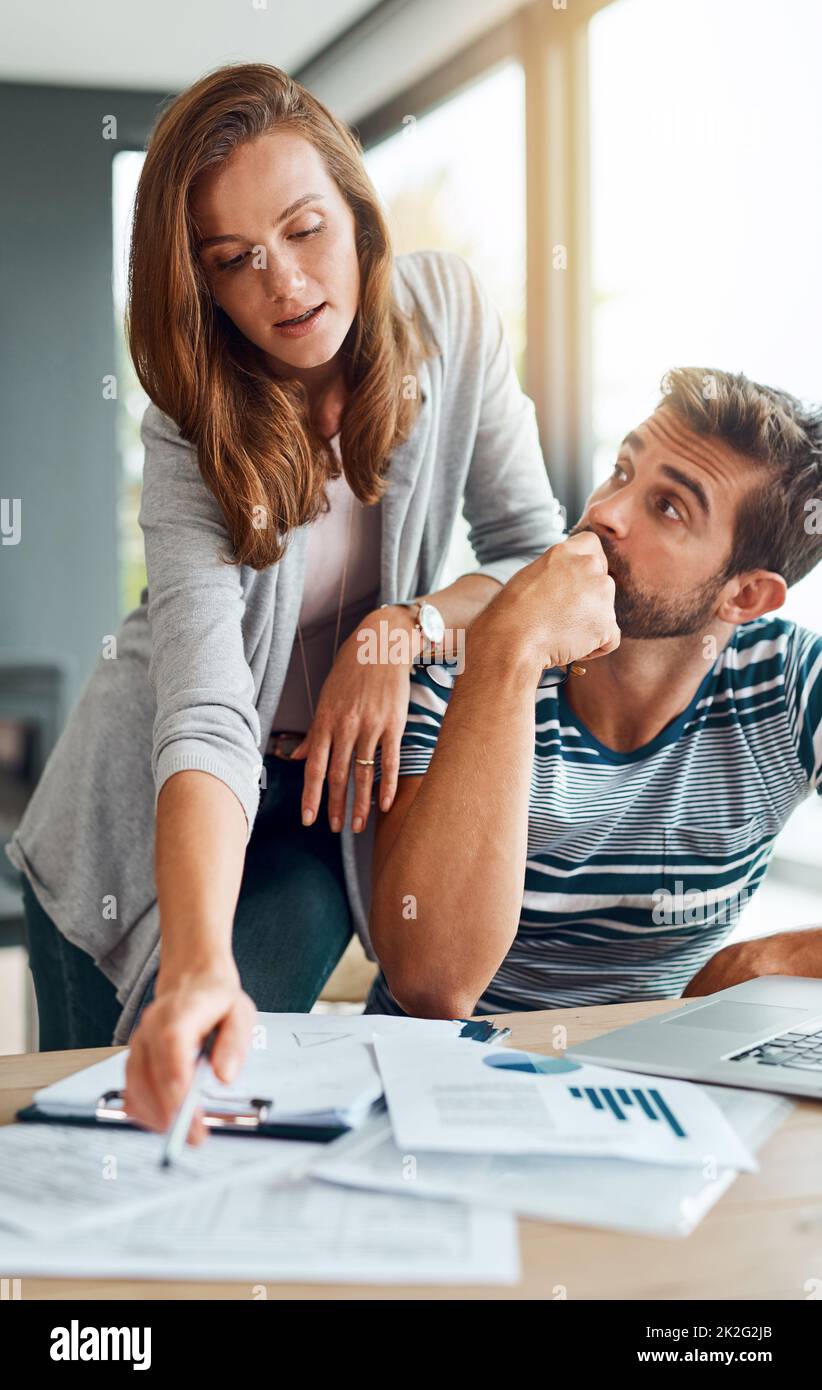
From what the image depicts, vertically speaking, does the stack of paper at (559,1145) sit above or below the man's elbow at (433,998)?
above

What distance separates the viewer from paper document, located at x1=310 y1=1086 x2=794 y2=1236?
0.65 metres

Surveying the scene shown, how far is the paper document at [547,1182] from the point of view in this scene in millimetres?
655

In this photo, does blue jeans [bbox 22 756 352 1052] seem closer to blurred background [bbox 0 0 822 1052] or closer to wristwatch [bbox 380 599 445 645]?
wristwatch [bbox 380 599 445 645]

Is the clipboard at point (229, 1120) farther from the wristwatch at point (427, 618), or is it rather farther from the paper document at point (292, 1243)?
the wristwatch at point (427, 618)

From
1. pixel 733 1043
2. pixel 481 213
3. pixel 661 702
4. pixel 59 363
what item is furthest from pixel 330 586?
pixel 59 363

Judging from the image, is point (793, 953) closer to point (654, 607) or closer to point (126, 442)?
point (654, 607)

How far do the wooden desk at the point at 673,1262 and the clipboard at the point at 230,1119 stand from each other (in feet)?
0.07

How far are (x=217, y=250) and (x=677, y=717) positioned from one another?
0.69 metres

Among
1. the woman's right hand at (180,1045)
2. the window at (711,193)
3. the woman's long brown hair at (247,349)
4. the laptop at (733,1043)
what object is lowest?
the laptop at (733,1043)

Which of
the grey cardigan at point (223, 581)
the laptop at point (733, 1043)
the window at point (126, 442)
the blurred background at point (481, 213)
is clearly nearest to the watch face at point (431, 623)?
the grey cardigan at point (223, 581)

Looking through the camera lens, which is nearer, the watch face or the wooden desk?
the wooden desk

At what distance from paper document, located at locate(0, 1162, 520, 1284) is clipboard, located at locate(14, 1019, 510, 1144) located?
7 cm

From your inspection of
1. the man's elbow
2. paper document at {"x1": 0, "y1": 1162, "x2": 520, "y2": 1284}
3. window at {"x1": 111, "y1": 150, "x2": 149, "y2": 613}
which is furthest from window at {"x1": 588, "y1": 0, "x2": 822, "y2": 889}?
window at {"x1": 111, "y1": 150, "x2": 149, "y2": 613}

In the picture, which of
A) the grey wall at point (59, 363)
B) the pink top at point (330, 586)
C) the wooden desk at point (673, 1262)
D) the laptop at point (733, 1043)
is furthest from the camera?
the grey wall at point (59, 363)
